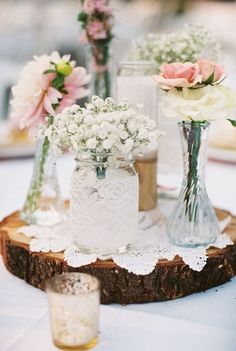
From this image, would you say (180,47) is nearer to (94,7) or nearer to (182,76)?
(94,7)

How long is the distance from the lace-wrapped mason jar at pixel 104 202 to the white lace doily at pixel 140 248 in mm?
31

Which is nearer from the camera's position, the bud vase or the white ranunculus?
the white ranunculus

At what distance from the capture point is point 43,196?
146cm

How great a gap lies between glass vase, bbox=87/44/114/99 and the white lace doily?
0.36 metres

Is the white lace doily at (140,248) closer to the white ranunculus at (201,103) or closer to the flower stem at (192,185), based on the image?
the flower stem at (192,185)

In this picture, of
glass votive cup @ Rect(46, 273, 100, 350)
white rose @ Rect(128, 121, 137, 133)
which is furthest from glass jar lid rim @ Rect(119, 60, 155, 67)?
glass votive cup @ Rect(46, 273, 100, 350)

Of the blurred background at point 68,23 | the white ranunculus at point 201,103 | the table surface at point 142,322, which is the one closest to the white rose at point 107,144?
the white ranunculus at point 201,103

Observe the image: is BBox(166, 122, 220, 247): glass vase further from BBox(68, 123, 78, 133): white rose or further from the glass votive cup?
the glass votive cup

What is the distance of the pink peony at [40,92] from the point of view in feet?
4.30

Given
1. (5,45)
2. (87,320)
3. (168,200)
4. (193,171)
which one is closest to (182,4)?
(5,45)

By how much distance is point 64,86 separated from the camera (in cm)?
134

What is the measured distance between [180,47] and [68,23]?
11.4 ft

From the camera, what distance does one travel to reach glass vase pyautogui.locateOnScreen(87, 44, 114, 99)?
1.57 meters

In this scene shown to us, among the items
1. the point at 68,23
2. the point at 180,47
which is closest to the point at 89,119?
the point at 180,47
